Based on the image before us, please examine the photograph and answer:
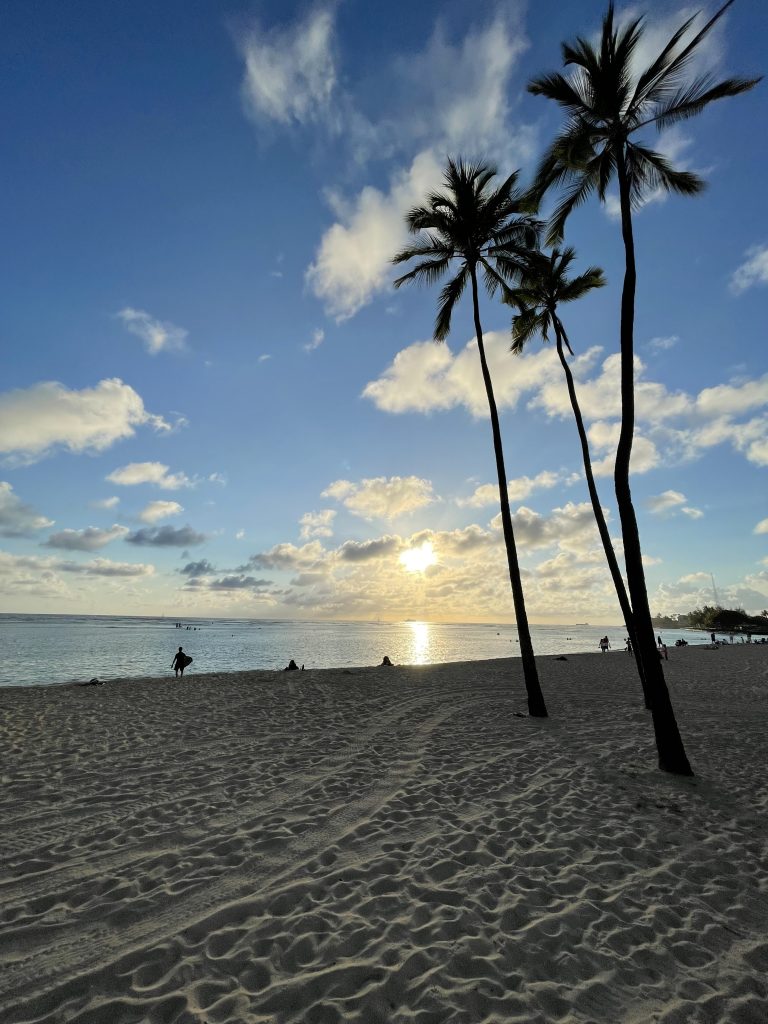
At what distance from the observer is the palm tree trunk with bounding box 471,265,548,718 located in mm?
13421

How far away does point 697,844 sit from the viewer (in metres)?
5.95

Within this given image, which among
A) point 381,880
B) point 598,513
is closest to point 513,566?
point 598,513

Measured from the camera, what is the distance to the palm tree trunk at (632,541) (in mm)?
8656

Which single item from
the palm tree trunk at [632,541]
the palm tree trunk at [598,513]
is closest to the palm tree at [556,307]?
the palm tree trunk at [598,513]

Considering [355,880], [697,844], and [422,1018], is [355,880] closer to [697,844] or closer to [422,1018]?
[422,1018]

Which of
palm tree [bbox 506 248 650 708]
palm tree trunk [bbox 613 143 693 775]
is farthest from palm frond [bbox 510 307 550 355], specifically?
palm tree trunk [bbox 613 143 693 775]

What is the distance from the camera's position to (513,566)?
14.0 m

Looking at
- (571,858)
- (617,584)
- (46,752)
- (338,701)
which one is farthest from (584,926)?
(617,584)

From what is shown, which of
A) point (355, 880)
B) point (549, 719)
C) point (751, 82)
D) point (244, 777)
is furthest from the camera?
point (549, 719)

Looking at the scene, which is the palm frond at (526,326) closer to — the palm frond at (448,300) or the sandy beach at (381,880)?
the palm frond at (448,300)

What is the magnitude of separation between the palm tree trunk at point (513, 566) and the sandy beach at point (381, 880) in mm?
2285

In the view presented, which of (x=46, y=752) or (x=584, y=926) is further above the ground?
(x=46, y=752)

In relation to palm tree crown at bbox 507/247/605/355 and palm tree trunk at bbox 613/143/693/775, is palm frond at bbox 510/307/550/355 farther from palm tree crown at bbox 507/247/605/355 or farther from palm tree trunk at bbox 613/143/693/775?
palm tree trunk at bbox 613/143/693/775

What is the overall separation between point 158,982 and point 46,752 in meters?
8.22
